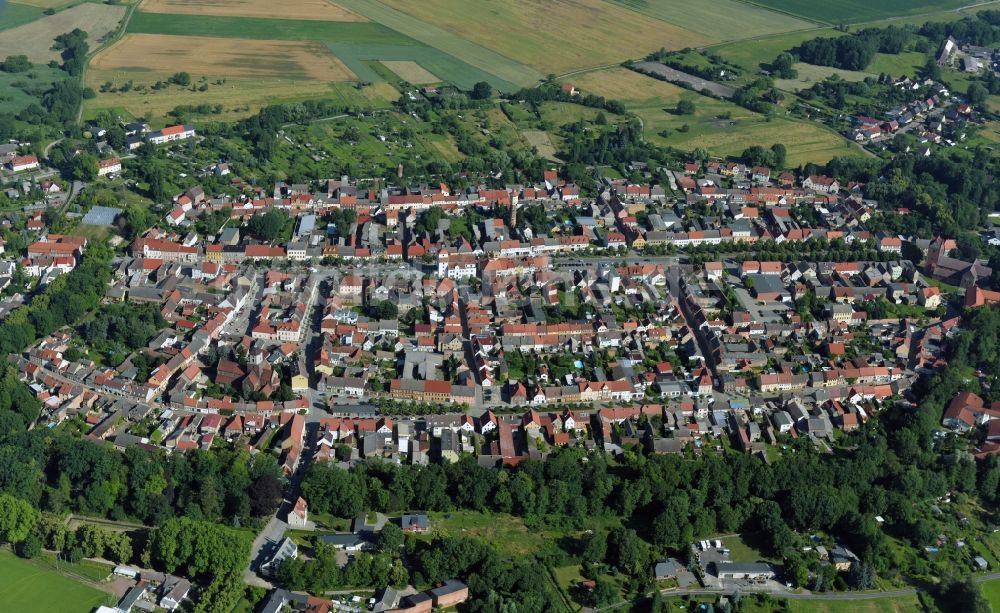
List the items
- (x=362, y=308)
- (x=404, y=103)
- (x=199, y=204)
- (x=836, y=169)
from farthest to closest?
(x=404, y=103)
(x=836, y=169)
(x=199, y=204)
(x=362, y=308)

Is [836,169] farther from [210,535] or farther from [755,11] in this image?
[210,535]

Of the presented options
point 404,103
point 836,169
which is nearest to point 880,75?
point 836,169

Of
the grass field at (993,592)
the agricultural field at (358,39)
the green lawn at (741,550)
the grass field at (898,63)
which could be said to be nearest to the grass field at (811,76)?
the grass field at (898,63)

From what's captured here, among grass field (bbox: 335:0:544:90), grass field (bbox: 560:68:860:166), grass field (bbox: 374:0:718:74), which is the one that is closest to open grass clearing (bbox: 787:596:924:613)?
grass field (bbox: 560:68:860:166)

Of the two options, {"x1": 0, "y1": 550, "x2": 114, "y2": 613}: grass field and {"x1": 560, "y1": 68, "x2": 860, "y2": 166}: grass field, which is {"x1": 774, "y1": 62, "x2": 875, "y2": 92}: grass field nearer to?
{"x1": 560, "y1": 68, "x2": 860, "y2": 166}: grass field

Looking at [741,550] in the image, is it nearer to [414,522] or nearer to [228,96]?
[414,522]

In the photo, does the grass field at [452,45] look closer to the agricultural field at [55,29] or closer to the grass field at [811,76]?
the grass field at [811,76]

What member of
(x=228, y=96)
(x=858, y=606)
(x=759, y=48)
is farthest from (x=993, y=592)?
(x=759, y=48)
